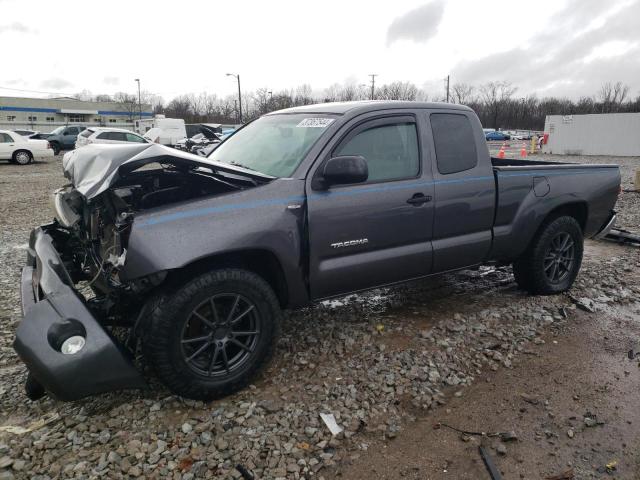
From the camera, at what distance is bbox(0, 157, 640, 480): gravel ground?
8.66 ft

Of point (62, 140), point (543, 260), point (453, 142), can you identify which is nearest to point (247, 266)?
point (453, 142)

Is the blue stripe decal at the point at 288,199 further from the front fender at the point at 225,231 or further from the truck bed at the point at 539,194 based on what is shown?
the truck bed at the point at 539,194

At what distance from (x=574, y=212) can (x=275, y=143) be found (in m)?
3.32

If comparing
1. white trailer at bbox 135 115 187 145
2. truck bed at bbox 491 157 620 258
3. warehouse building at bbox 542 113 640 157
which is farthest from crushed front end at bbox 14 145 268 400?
warehouse building at bbox 542 113 640 157

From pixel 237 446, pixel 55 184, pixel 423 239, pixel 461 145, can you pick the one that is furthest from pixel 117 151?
pixel 55 184

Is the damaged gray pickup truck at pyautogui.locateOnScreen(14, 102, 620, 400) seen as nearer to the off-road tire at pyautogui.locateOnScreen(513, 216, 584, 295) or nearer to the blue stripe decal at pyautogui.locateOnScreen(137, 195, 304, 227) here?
the blue stripe decal at pyautogui.locateOnScreen(137, 195, 304, 227)

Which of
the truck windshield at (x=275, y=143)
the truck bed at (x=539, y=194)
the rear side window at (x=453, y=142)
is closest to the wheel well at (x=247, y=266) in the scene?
the truck windshield at (x=275, y=143)

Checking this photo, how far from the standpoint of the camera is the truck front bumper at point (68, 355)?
8.43 ft

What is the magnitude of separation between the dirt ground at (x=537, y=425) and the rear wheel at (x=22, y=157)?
22.6 meters

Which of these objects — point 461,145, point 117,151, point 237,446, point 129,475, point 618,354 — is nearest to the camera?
point 129,475

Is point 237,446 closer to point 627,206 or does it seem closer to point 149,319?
point 149,319

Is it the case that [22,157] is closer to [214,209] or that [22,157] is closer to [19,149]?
[19,149]

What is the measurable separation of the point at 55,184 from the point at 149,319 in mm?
13475

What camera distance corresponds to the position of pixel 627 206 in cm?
1017
